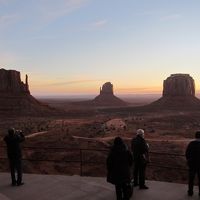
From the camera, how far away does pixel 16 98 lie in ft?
265

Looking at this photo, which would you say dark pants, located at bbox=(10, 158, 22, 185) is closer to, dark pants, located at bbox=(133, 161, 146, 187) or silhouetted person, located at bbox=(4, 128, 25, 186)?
silhouetted person, located at bbox=(4, 128, 25, 186)

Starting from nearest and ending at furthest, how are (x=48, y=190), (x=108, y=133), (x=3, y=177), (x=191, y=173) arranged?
(x=191, y=173), (x=48, y=190), (x=3, y=177), (x=108, y=133)

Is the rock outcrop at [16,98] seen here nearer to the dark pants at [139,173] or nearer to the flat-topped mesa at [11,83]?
the flat-topped mesa at [11,83]

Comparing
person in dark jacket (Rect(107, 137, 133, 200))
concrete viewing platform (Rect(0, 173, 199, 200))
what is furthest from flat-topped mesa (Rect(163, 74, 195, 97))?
person in dark jacket (Rect(107, 137, 133, 200))

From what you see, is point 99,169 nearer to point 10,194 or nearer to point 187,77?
point 10,194

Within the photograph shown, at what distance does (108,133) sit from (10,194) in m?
34.4

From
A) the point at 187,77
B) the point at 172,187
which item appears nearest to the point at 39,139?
the point at 172,187

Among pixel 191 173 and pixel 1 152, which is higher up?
pixel 191 173

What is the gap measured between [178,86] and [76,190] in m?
Answer: 108

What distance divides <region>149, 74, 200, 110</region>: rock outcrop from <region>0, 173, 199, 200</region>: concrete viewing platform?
95.1 metres

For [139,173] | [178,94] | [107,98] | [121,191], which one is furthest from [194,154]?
[107,98]

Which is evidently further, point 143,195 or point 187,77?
point 187,77

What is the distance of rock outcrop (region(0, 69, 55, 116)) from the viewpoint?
248 feet

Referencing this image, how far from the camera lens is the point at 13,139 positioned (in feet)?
33.3
